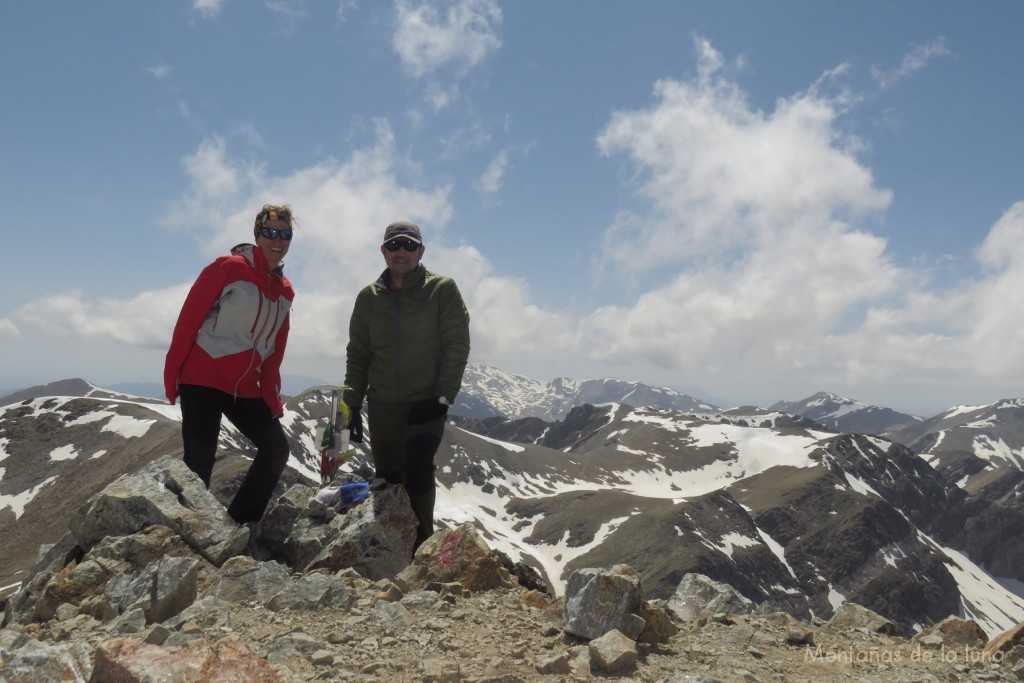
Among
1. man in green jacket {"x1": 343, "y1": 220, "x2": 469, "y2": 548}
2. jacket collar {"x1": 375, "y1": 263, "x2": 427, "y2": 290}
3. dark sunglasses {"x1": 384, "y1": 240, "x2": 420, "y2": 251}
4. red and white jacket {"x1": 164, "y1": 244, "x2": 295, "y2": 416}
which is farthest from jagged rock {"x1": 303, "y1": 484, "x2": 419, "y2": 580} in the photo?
dark sunglasses {"x1": 384, "y1": 240, "x2": 420, "y2": 251}

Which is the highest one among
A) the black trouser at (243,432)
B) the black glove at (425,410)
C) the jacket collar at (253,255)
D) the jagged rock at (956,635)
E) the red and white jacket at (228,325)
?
the jacket collar at (253,255)

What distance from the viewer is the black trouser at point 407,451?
31.3 ft

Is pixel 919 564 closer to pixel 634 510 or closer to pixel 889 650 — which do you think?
pixel 634 510

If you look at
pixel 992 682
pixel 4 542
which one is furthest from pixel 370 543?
pixel 4 542

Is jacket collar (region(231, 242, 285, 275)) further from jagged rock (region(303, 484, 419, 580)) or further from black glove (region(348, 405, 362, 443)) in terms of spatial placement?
jagged rock (region(303, 484, 419, 580))

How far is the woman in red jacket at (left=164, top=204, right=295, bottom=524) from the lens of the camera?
8.76 meters

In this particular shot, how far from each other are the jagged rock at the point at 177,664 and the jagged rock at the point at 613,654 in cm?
278

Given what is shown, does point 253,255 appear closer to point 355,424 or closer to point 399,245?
point 399,245

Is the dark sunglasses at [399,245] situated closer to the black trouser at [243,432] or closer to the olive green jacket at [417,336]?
the olive green jacket at [417,336]

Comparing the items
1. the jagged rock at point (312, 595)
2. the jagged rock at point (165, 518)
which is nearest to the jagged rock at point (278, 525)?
the jagged rock at point (165, 518)

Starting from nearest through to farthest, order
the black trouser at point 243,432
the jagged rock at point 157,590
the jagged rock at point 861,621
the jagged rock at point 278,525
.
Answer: the jagged rock at point 157,590, the jagged rock at point 861,621, the black trouser at point 243,432, the jagged rock at point 278,525

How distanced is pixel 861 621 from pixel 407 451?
711 centimetres

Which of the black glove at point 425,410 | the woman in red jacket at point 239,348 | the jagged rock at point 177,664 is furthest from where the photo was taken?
the black glove at point 425,410

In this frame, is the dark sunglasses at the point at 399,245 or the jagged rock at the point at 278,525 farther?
the jagged rock at the point at 278,525
